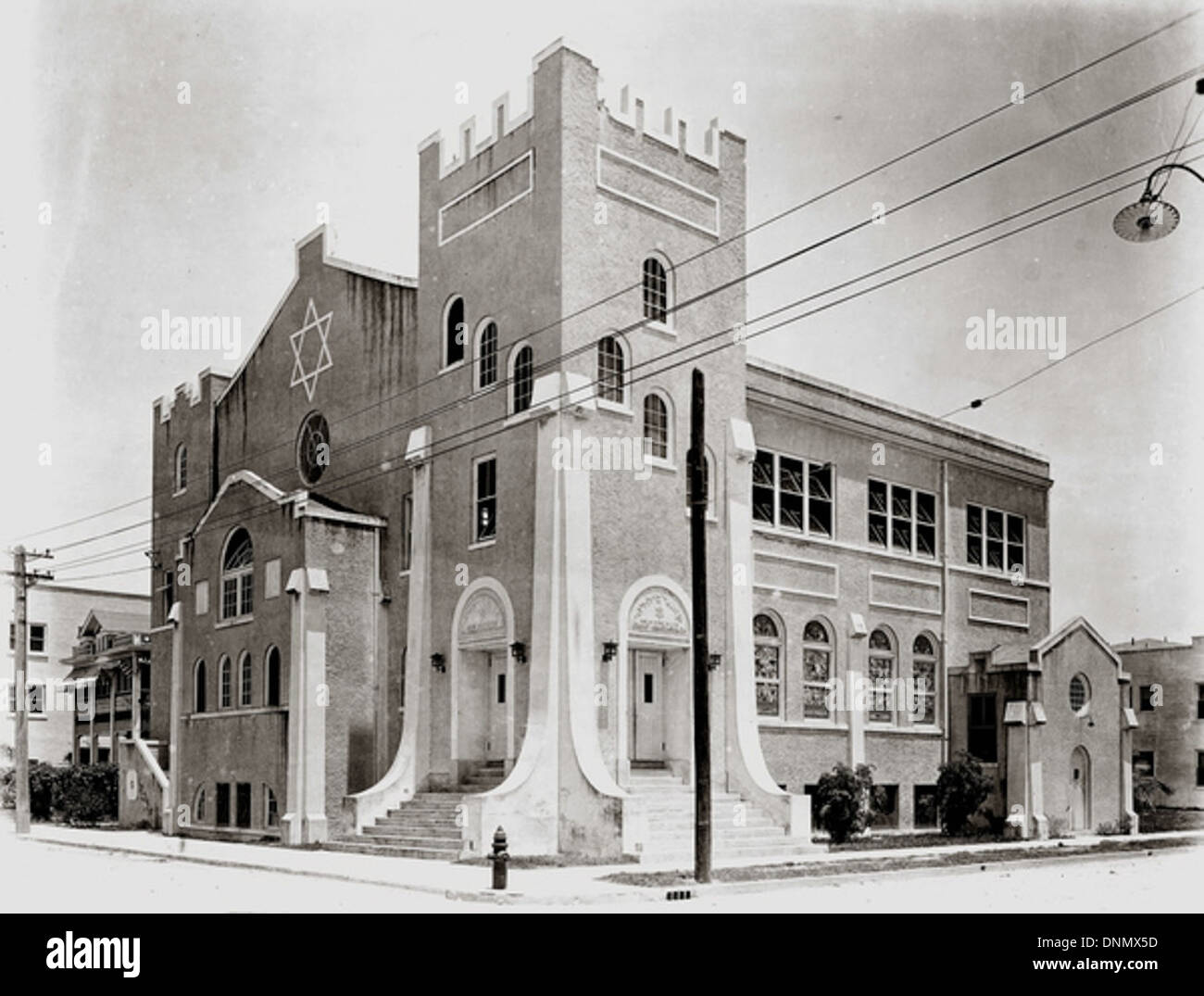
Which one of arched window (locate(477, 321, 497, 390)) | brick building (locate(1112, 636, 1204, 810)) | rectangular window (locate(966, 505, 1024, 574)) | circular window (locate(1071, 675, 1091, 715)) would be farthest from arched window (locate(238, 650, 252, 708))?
brick building (locate(1112, 636, 1204, 810))

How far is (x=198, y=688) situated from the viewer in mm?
35625

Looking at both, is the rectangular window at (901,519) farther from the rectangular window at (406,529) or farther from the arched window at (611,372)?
the rectangular window at (406,529)

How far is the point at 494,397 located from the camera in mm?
29406

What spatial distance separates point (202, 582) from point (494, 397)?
427 inches

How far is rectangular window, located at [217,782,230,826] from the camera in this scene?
33656 mm

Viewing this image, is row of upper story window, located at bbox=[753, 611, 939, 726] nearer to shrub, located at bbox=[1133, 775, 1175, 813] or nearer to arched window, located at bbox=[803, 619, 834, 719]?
arched window, located at bbox=[803, 619, 834, 719]

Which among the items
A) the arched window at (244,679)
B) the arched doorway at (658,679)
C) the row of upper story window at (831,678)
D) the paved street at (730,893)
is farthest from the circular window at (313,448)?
the paved street at (730,893)

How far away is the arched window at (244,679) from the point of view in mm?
33594

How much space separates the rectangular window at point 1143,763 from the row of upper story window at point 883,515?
7664 millimetres

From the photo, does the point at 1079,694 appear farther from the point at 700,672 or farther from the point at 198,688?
the point at 198,688

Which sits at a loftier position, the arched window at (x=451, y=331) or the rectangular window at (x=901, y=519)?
the arched window at (x=451, y=331)

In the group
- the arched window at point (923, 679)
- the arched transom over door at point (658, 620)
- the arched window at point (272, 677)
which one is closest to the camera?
the arched transom over door at point (658, 620)
